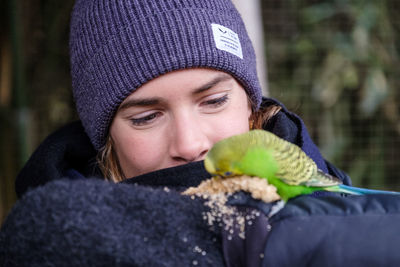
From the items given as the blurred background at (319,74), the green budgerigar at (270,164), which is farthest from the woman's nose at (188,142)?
the blurred background at (319,74)

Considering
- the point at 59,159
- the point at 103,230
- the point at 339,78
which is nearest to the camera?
the point at 103,230

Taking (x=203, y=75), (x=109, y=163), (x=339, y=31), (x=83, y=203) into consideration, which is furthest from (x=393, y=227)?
(x=339, y=31)

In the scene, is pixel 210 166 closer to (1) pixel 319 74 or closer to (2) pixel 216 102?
(2) pixel 216 102

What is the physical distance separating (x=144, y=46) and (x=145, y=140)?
211mm

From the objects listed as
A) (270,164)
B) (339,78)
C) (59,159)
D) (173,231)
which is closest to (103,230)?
(173,231)

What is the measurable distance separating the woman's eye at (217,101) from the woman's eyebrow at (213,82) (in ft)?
0.09

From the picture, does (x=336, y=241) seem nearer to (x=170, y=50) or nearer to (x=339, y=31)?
(x=170, y=50)

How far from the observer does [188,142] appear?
83cm

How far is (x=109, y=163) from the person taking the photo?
110 cm

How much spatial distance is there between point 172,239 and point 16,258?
0.67ft

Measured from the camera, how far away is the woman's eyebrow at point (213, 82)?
0.88 m

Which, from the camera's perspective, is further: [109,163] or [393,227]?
[109,163]

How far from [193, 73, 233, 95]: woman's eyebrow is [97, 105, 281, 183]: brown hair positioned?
0.57 feet

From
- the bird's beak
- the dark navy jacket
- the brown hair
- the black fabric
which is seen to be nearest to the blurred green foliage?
the brown hair
